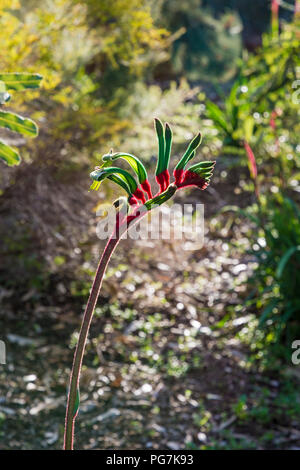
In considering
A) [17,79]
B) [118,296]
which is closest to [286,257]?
[118,296]

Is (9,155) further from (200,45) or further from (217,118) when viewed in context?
(200,45)

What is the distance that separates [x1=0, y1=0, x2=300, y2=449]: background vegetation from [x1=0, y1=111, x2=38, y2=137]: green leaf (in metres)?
1.49

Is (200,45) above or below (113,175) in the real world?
above

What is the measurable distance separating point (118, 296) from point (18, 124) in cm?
231

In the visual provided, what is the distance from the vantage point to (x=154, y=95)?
475cm

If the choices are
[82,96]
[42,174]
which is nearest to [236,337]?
[42,174]

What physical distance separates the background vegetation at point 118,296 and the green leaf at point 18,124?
1493 millimetres

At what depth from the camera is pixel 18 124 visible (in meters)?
1.30

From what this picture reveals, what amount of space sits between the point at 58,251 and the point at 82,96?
3.27 feet

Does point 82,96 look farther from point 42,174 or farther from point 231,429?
point 231,429

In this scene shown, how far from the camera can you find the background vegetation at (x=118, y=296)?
2633 millimetres

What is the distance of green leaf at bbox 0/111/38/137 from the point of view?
1.29 m

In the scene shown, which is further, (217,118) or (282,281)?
(217,118)

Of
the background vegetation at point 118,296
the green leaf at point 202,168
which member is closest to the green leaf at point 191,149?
the green leaf at point 202,168
